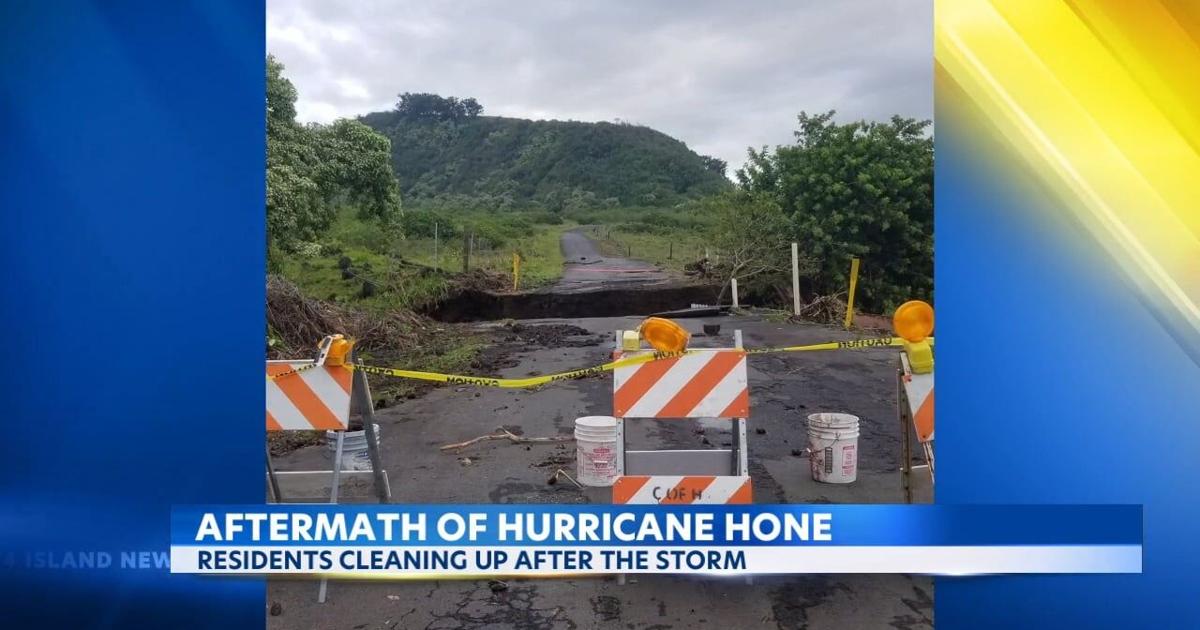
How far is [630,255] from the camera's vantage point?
32125mm

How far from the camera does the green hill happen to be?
36.6 meters

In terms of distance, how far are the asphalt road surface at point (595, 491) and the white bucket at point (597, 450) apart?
1.00 feet

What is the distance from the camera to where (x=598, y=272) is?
2302 cm

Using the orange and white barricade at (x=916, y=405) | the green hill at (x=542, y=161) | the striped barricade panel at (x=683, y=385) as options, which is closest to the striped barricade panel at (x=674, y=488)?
the striped barricade panel at (x=683, y=385)

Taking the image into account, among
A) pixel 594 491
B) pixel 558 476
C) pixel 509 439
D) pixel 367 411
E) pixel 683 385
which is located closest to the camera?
pixel 683 385

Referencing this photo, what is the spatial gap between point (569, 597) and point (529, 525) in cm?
138

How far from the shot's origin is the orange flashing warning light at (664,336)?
345cm

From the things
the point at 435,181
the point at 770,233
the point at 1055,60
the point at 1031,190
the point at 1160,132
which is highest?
the point at 435,181

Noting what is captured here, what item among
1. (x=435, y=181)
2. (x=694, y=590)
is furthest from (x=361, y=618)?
(x=435, y=181)

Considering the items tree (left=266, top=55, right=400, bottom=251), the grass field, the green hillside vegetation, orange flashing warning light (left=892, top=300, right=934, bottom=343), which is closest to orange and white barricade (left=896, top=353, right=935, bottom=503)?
orange flashing warning light (left=892, top=300, right=934, bottom=343)

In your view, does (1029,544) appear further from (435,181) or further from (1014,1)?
(435,181)

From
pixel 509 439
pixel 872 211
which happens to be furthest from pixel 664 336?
pixel 872 211

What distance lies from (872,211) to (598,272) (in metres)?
10.3

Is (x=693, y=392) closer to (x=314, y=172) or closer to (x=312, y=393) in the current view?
(x=312, y=393)
